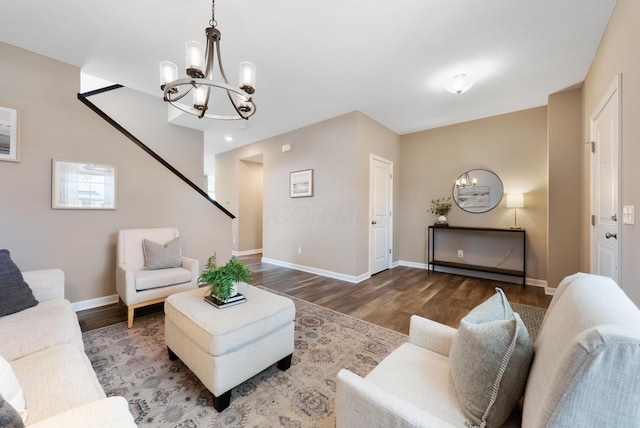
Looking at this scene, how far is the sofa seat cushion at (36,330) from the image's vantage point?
1.20 m

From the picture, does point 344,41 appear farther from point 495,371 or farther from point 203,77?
point 495,371

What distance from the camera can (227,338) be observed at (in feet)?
4.50

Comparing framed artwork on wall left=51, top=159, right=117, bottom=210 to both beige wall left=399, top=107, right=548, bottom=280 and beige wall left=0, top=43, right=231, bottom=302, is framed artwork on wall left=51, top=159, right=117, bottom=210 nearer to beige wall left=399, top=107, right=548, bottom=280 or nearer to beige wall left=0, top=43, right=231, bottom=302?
beige wall left=0, top=43, right=231, bottom=302

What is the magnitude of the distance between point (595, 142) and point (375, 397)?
134 inches

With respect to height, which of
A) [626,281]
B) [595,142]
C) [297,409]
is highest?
[595,142]

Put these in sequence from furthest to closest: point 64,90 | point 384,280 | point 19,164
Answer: point 384,280 < point 64,90 < point 19,164

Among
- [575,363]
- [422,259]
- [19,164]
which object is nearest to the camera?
[575,363]

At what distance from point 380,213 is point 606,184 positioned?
106 inches

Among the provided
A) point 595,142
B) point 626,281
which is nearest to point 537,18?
point 595,142

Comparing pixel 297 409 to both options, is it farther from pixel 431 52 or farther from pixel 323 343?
pixel 431 52

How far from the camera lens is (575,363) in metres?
0.49

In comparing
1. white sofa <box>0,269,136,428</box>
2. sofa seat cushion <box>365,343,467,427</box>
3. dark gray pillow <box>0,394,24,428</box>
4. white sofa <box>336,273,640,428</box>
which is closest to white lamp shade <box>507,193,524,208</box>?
white sofa <box>336,273,640,428</box>

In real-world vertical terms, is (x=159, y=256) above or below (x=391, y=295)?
above

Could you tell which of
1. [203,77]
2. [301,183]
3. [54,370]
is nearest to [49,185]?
[203,77]
